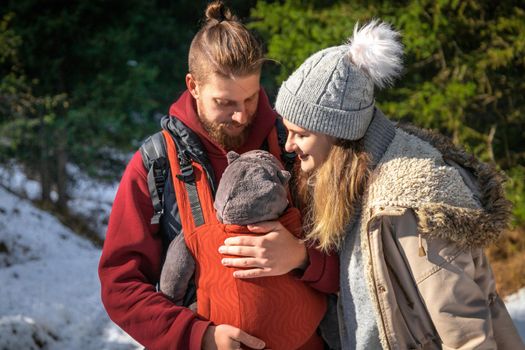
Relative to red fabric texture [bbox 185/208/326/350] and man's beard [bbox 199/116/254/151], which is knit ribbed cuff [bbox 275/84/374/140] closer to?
man's beard [bbox 199/116/254/151]

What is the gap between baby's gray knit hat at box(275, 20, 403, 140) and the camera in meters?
2.35

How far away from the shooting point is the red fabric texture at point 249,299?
2422 mm

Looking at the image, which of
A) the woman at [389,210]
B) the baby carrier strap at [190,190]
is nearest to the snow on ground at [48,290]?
the baby carrier strap at [190,190]

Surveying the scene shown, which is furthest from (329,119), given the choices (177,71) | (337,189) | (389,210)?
(177,71)

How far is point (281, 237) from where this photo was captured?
2.46 m

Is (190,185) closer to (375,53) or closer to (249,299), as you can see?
(249,299)

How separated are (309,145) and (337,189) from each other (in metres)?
0.21

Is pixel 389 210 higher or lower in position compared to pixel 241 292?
higher

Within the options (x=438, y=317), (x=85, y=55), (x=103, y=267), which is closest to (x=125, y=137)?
(x=85, y=55)

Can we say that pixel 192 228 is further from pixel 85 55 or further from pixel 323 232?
pixel 85 55

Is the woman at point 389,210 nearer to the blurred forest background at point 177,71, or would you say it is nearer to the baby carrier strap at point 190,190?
the baby carrier strap at point 190,190

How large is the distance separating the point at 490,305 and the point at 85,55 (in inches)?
337

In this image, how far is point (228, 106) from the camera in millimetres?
2686

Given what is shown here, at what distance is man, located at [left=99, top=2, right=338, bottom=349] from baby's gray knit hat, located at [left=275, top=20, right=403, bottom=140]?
1.13 ft
